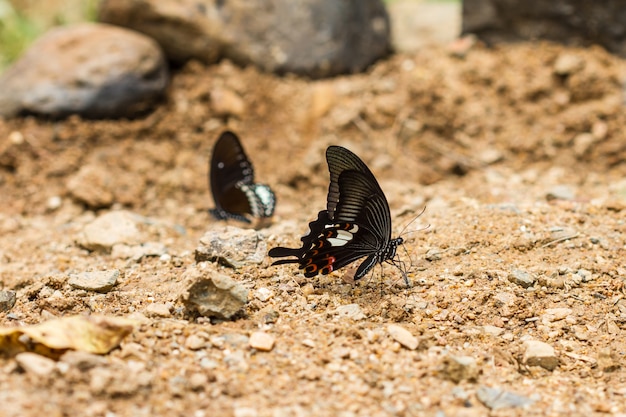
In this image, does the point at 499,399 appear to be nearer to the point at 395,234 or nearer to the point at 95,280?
the point at 395,234

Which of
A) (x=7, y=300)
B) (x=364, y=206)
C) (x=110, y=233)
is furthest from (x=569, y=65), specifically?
(x=7, y=300)

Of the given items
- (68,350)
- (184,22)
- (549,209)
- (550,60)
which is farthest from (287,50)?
(68,350)

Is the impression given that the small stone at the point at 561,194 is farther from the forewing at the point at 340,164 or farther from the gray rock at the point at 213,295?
the gray rock at the point at 213,295

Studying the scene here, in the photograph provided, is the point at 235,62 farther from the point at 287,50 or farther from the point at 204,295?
the point at 204,295

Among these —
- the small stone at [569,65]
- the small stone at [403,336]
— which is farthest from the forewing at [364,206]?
the small stone at [569,65]

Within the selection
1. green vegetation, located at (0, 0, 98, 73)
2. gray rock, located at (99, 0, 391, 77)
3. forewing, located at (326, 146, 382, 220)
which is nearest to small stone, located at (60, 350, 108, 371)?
forewing, located at (326, 146, 382, 220)

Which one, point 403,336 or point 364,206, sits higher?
point 364,206
